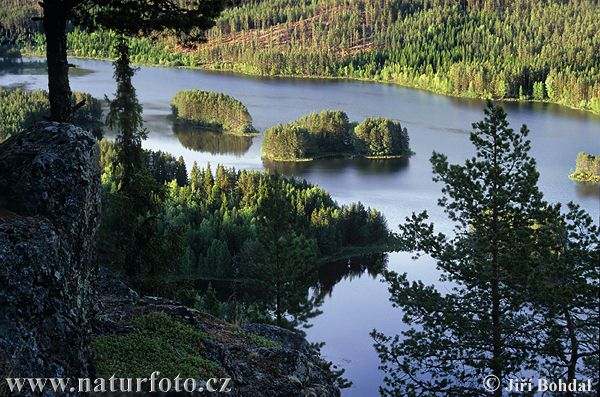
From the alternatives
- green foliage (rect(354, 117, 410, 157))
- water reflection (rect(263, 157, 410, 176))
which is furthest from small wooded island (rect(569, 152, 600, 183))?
green foliage (rect(354, 117, 410, 157))

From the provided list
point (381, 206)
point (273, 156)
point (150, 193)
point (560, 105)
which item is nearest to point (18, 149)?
point (150, 193)

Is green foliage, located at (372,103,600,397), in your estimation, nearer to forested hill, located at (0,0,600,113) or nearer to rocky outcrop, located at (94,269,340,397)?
rocky outcrop, located at (94,269,340,397)

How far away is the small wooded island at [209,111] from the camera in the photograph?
116 metres

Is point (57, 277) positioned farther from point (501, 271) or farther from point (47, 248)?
point (501, 271)

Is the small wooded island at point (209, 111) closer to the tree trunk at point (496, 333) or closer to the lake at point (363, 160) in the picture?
A: the lake at point (363, 160)

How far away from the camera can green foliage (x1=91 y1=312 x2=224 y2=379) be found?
30.3 ft

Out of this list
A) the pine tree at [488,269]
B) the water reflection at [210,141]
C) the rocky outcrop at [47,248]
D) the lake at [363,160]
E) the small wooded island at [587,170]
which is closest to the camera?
the rocky outcrop at [47,248]

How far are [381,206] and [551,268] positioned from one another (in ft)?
187

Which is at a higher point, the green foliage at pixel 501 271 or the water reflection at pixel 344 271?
the green foliage at pixel 501 271

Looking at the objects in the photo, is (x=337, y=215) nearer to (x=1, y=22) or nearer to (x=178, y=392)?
(x=178, y=392)

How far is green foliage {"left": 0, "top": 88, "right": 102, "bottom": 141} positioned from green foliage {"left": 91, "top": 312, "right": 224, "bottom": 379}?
88.4m

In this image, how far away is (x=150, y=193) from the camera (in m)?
19.6

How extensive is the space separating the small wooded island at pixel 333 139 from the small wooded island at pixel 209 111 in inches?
464

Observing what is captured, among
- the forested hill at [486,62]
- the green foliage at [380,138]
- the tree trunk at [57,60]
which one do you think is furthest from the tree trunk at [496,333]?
the forested hill at [486,62]
